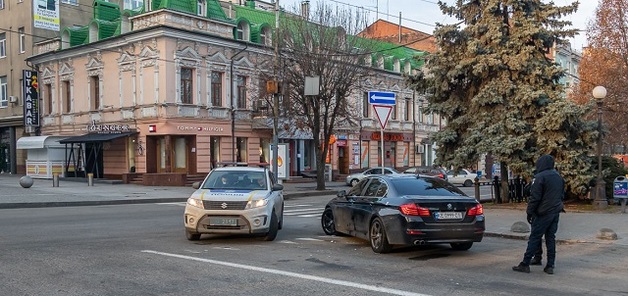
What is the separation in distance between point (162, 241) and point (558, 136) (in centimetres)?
1294

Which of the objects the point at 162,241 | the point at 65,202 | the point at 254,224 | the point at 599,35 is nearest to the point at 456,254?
the point at 254,224

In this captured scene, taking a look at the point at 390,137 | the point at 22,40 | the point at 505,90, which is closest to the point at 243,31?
the point at 390,137

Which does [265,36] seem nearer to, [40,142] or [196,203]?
[40,142]

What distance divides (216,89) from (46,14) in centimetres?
1572

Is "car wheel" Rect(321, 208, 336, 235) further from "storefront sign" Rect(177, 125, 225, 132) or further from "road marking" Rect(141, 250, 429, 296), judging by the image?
"storefront sign" Rect(177, 125, 225, 132)

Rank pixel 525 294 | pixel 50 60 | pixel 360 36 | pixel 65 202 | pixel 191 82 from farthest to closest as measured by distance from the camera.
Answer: pixel 50 60
pixel 191 82
pixel 360 36
pixel 65 202
pixel 525 294

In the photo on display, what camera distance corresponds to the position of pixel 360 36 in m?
32.4

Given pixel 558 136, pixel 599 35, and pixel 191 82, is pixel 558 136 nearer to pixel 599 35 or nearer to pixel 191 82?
pixel 599 35

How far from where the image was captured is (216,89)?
3603cm

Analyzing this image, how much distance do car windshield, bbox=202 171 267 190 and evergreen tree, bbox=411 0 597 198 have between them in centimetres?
941

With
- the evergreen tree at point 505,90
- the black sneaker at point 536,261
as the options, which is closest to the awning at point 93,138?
the evergreen tree at point 505,90

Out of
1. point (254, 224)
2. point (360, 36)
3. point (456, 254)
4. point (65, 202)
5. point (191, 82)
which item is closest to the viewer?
point (456, 254)

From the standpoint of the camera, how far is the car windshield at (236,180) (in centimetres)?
1235

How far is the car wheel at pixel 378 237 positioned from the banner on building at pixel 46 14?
38824mm
